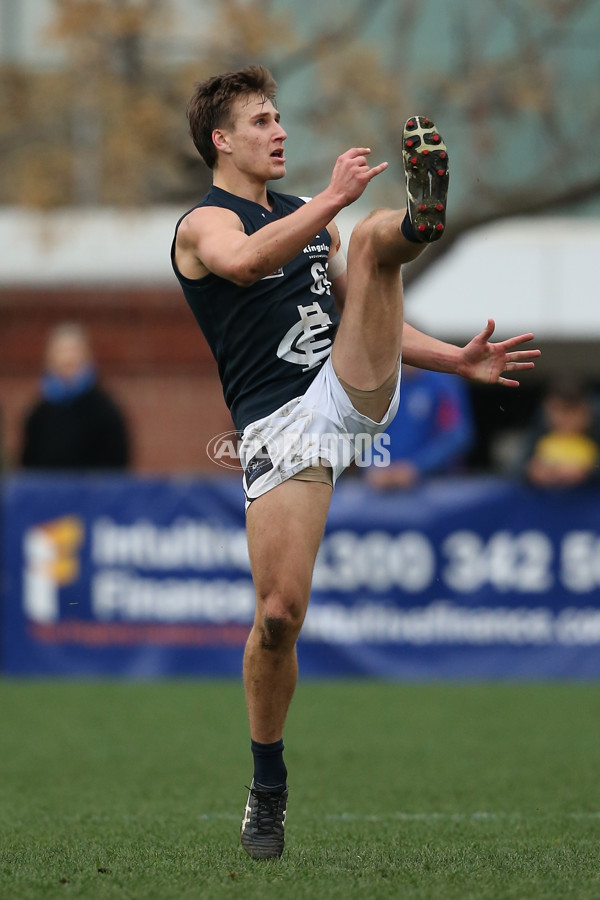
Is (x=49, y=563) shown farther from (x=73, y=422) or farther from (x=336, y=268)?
(x=336, y=268)

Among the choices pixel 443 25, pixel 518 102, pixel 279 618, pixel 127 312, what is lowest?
pixel 279 618

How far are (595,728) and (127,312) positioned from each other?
966cm

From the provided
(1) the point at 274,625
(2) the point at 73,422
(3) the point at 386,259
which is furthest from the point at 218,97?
(2) the point at 73,422

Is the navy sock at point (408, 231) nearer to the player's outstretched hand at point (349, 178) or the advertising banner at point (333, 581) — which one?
the player's outstretched hand at point (349, 178)

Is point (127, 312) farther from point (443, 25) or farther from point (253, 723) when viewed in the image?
point (253, 723)

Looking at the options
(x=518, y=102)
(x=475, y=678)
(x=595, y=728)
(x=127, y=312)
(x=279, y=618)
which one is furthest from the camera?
(x=127, y=312)

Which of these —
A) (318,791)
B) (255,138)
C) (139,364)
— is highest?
(139,364)

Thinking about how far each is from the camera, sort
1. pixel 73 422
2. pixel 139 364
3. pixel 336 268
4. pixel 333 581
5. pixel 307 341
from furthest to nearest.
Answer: pixel 139 364 → pixel 73 422 → pixel 333 581 → pixel 336 268 → pixel 307 341

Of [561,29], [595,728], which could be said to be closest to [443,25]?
[561,29]

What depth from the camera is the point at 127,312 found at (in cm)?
1628

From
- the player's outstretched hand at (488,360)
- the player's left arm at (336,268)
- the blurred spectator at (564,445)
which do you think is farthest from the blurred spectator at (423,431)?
the player's outstretched hand at (488,360)

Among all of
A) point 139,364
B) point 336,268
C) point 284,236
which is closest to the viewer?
point 284,236

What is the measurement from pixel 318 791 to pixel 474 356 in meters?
2.22

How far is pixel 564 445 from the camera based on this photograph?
10062 mm
